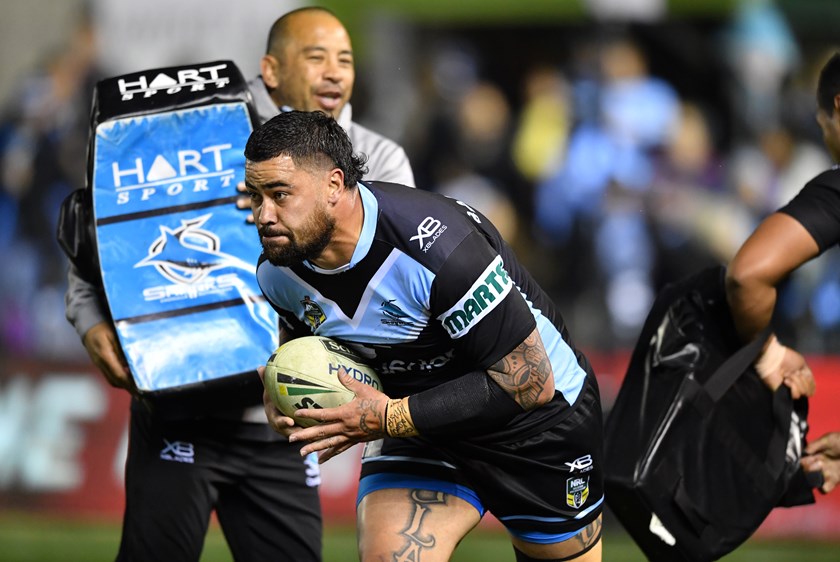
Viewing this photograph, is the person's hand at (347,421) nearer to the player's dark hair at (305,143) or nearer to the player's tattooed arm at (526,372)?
the player's tattooed arm at (526,372)

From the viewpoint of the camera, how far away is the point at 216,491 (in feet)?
18.1

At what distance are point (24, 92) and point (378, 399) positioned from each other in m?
9.23

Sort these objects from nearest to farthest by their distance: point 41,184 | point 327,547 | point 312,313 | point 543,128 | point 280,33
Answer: point 312,313 < point 280,33 < point 327,547 < point 41,184 < point 543,128

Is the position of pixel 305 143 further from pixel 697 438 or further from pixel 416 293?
pixel 697 438

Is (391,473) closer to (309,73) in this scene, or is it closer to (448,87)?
(309,73)

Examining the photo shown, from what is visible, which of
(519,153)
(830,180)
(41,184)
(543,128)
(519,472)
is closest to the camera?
(519,472)

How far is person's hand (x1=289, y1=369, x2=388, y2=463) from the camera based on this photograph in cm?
434

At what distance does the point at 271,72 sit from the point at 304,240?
5.31 feet

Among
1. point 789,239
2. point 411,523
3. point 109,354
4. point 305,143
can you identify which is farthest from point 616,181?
point 305,143

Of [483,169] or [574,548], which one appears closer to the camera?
[574,548]

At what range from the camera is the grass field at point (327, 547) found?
330 inches

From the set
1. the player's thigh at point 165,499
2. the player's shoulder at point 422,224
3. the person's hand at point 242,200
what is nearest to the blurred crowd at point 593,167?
the player's thigh at point 165,499

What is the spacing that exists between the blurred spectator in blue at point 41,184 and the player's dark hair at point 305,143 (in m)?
6.23

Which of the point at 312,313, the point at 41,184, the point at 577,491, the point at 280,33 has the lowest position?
the point at 41,184
